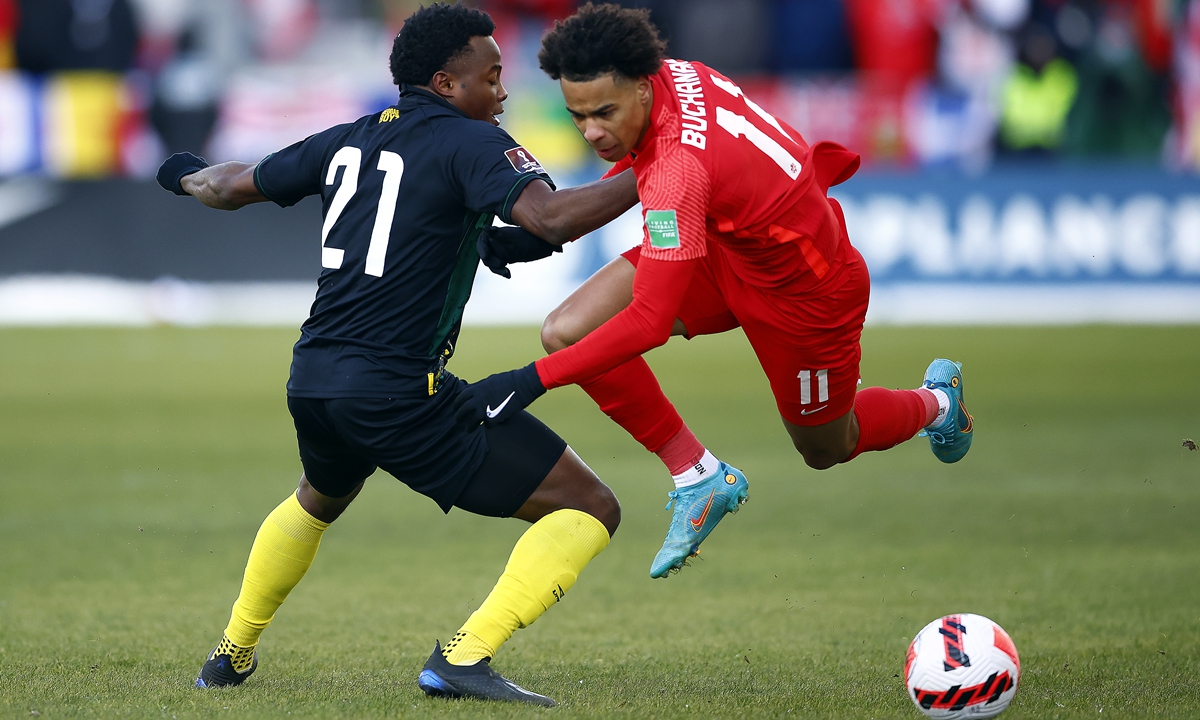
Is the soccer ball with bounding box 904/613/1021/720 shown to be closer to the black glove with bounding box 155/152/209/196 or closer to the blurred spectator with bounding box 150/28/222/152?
the black glove with bounding box 155/152/209/196

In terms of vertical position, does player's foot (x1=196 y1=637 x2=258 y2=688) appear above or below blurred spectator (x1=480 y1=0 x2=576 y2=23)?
below

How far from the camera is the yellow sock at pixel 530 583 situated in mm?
4258

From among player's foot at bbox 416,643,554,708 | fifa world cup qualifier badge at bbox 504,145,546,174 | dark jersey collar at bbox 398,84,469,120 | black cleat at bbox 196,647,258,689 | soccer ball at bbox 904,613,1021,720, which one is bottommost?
black cleat at bbox 196,647,258,689

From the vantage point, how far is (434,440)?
422 centimetres

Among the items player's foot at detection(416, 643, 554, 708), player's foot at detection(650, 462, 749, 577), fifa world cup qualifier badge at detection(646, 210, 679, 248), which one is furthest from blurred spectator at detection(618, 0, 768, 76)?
player's foot at detection(416, 643, 554, 708)

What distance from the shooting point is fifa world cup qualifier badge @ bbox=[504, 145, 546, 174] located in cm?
415

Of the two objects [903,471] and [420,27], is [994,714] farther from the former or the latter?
[903,471]

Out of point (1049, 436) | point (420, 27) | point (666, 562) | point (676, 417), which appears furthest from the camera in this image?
point (1049, 436)

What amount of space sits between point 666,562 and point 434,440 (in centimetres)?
97

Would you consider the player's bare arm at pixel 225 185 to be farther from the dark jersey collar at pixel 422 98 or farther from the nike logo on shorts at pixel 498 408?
the nike logo on shorts at pixel 498 408

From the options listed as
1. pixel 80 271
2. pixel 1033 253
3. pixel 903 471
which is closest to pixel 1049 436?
pixel 903 471

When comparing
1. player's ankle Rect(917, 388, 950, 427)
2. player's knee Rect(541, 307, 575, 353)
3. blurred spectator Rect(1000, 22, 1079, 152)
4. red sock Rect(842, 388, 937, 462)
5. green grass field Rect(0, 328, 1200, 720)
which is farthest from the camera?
blurred spectator Rect(1000, 22, 1079, 152)

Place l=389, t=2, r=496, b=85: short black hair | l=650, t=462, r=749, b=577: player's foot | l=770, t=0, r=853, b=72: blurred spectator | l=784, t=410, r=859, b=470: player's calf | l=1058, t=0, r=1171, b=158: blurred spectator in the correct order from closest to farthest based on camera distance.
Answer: l=389, t=2, r=496, b=85: short black hair → l=650, t=462, r=749, b=577: player's foot → l=784, t=410, r=859, b=470: player's calf → l=1058, t=0, r=1171, b=158: blurred spectator → l=770, t=0, r=853, b=72: blurred spectator

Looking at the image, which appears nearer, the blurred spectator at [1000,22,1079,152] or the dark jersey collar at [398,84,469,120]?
the dark jersey collar at [398,84,469,120]
